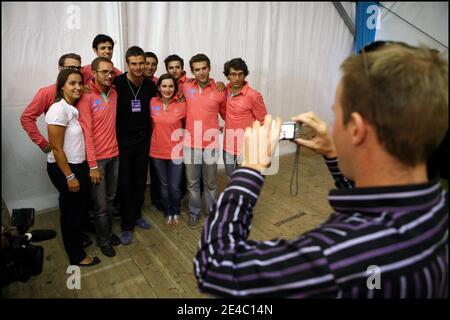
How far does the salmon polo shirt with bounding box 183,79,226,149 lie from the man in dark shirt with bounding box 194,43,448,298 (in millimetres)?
Result: 1593

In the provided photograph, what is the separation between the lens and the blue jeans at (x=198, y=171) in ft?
6.94

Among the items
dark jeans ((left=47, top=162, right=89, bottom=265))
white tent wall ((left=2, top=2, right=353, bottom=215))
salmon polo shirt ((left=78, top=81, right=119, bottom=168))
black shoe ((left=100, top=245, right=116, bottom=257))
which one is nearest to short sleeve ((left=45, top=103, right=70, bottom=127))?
salmon polo shirt ((left=78, top=81, right=119, bottom=168))

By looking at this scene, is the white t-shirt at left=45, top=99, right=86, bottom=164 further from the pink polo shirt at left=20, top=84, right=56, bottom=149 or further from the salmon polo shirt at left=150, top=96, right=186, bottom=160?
the salmon polo shirt at left=150, top=96, right=186, bottom=160

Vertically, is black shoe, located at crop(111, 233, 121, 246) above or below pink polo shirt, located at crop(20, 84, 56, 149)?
below

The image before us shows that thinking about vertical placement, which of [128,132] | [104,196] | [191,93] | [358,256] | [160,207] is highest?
[191,93]

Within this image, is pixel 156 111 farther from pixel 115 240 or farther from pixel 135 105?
pixel 115 240

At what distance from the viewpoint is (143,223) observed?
2.17 m

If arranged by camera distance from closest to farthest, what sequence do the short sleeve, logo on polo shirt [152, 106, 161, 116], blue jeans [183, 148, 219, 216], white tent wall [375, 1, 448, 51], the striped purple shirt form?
the striped purple shirt, the short sleeve, logo on polo shirt [152, 106, 161, 116], blue jeans [183, 148, 219, 216], white tent wall [375, 1, 448, 51]

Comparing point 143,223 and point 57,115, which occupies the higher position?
point 57,115

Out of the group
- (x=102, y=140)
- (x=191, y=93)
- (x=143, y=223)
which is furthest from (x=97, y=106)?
(x=143, y=223)

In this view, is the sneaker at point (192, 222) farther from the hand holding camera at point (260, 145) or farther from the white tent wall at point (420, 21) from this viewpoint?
the white tent wall at point (420, 21)

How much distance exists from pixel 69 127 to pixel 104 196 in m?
0.47

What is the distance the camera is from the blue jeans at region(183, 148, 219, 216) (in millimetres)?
2115
